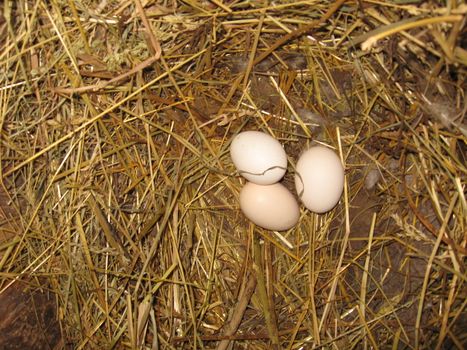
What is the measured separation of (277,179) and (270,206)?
0.26ft

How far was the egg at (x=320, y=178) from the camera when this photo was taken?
1273mm

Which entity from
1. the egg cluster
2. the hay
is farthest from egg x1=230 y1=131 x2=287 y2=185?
the hay

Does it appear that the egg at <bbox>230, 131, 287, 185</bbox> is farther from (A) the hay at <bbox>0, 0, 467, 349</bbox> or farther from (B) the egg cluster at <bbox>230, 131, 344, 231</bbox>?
(A) the hay at <bbox>0, 0, 467, 349</bbox>

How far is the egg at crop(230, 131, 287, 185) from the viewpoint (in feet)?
4.12

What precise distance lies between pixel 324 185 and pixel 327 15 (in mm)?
451

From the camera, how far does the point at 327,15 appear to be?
123 cm

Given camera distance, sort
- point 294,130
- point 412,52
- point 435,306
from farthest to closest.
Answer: point 294,130 < point 435,306 < point 412,52

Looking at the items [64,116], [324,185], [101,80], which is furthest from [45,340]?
[324,185]

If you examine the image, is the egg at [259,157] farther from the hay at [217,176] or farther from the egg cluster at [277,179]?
the hay at [217,176]

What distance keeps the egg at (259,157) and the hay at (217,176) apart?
104mm

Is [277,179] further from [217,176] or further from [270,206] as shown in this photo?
[217,176]

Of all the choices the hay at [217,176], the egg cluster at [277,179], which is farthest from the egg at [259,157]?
the hay at [217,176]

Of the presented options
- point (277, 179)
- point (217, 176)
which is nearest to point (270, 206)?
point (277, 179)

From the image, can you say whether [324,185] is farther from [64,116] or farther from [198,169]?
[64,116]
